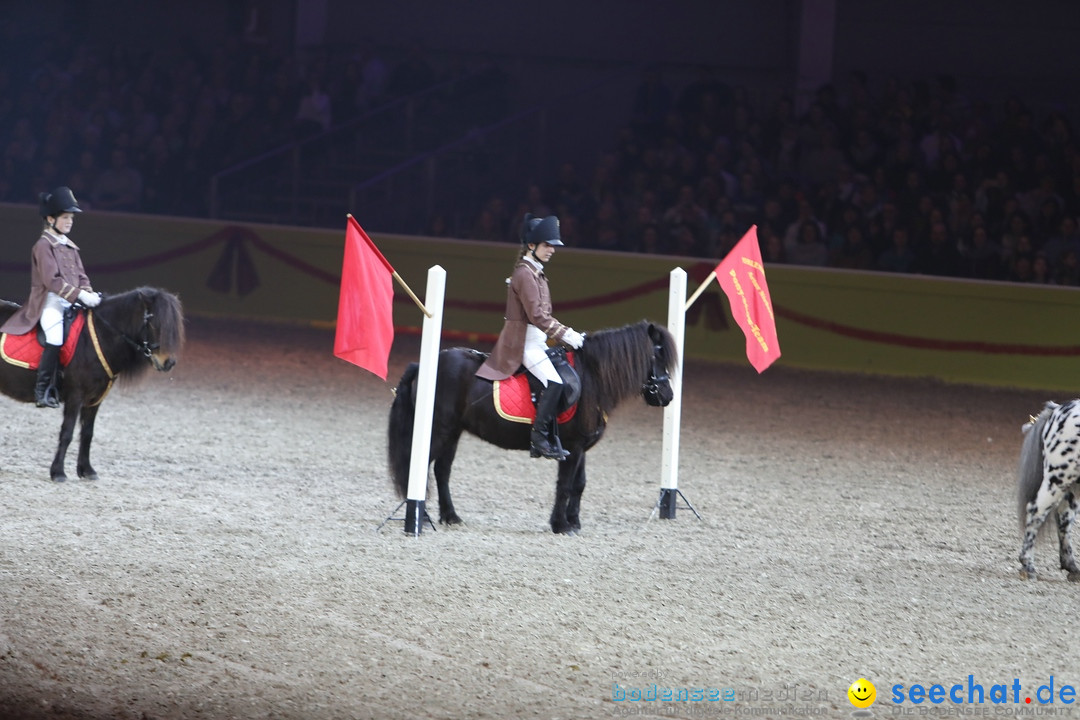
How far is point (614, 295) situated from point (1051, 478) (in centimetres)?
848

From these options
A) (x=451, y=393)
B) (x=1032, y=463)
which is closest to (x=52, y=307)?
(x=451, y=393)

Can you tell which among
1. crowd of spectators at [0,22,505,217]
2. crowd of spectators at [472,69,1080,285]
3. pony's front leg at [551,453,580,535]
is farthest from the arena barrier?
pony's front leg at [551,453,580,535]

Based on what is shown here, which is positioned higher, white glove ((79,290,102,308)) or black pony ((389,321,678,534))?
white glove ((79,290,102,308))

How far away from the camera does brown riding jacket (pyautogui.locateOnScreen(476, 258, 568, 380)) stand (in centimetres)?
709

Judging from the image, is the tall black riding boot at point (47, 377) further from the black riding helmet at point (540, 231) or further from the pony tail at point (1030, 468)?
→ the pony tail at point (1030, 468)

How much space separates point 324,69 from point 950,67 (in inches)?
360

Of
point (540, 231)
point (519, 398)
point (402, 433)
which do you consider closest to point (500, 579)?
point (519, 398)

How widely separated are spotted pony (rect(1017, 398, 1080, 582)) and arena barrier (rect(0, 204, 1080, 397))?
268 inches

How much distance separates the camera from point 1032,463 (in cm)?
679

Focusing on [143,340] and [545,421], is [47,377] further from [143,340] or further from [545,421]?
[545,421]

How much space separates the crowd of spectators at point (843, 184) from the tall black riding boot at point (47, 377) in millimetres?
8335

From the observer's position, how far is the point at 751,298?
8086 millimetres

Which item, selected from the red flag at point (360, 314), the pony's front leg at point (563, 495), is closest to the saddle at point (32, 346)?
the red flag at point (360, 314)

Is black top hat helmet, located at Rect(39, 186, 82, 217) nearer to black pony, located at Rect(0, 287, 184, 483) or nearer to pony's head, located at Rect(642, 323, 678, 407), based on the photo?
black pony, located at Rect(0, 287, 184, 483)
